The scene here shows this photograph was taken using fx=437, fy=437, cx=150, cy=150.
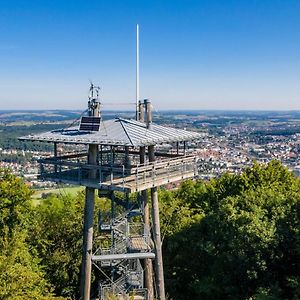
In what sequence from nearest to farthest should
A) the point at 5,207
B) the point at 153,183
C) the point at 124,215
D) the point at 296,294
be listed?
the point at 296,294 → the point at 153,183 → the point at 124,215 → the point at 5,207

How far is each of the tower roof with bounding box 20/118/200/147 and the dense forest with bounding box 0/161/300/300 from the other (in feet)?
18.6

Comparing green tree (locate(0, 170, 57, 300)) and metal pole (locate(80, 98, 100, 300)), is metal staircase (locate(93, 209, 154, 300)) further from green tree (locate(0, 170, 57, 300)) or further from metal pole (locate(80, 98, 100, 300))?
green tree (locate(0, 170, 57, 300))

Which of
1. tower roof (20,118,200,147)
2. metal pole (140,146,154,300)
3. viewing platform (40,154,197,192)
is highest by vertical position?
tower roof (20,118,200,147)

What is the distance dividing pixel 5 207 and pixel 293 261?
56.9ft

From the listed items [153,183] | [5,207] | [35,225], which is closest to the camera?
[153,183]

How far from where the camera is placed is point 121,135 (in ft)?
63.5

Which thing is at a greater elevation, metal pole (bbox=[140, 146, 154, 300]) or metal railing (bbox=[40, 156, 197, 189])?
metal railing (bbox=[40, 156, 197, 189])

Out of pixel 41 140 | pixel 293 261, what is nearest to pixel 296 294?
pixel 293 261

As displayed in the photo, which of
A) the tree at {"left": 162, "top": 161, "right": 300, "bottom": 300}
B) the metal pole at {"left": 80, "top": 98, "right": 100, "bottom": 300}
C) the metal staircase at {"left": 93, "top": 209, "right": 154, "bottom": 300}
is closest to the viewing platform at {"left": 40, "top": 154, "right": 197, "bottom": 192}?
the metal pole at {"left": 80, "top": 98, "right": 100, "bottom": 300}

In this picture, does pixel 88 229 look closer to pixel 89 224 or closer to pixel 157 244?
→ pixel 89 224

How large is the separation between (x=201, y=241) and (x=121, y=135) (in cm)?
977

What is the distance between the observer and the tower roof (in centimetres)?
1895

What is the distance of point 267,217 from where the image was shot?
2284 cm

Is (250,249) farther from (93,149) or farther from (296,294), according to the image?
(93,149)
